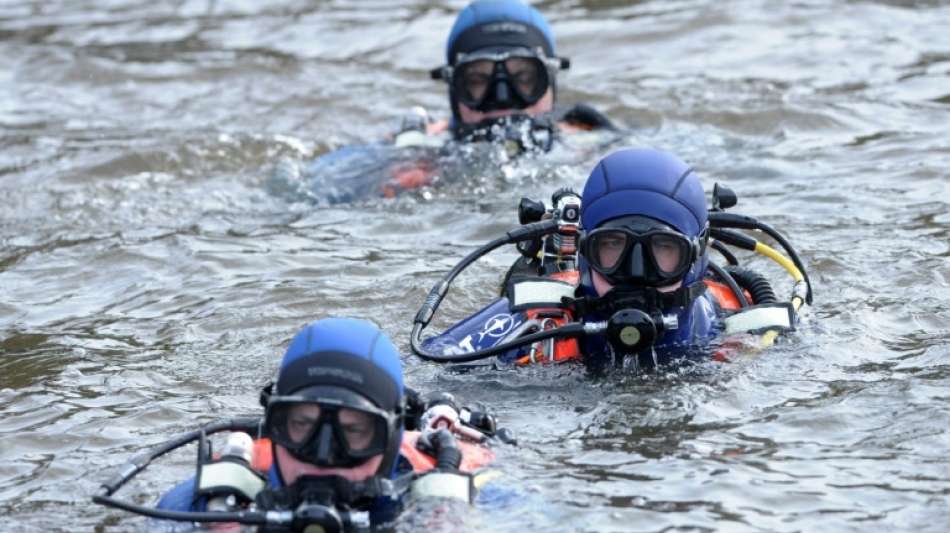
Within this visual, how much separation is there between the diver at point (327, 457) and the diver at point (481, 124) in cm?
490

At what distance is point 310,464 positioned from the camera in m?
4.97

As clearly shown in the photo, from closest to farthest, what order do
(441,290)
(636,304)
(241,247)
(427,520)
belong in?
1. (427,520)
2. (636,304)
3. (441,290)
4. (241,247)

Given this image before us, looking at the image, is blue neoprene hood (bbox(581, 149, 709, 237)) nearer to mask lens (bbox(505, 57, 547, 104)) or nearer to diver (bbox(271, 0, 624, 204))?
diver (bbox(271, 0, 624, 204))

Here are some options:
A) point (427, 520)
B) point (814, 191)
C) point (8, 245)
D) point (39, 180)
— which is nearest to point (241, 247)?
point (8, 245)

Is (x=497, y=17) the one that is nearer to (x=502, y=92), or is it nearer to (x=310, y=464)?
(x=502, y=92)

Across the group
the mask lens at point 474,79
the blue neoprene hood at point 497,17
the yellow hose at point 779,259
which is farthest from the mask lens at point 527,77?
the yellow hose at point 779,259

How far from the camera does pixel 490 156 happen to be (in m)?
10.2

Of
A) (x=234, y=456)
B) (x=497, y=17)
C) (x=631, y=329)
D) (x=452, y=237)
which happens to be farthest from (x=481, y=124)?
(x=234, y=456)

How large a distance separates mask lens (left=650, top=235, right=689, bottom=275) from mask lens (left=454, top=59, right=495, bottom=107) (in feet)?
13.5

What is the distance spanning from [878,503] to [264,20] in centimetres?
1100

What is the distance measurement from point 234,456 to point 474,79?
5.45m

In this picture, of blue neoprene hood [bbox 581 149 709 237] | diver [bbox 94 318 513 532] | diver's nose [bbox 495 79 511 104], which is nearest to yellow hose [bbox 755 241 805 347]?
blue neoprene hood [bbox 581 149 709 237]

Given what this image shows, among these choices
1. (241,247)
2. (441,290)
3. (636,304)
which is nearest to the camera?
(636,304)

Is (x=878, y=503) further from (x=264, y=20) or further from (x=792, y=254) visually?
(x=264, y=20)
